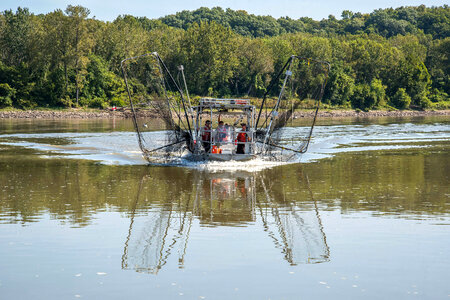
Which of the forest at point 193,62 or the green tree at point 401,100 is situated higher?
the forest at point 193,62

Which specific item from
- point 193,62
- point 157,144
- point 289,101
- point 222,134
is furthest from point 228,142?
point 193,62

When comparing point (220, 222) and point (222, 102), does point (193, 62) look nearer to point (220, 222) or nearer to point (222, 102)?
point (222, 102)

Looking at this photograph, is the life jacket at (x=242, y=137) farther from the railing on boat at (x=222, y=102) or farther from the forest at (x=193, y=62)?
the forest at (x=193, y=62)

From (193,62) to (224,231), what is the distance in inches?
3998

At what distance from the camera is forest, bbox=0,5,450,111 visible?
94062 millimetres

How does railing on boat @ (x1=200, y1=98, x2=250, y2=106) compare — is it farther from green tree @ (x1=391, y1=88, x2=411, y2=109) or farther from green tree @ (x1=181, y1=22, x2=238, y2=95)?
green tree @ (x1=391, y1=88, x2=411, y2=109)

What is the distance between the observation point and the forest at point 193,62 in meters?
94.1

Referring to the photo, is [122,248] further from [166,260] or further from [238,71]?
[238,71]

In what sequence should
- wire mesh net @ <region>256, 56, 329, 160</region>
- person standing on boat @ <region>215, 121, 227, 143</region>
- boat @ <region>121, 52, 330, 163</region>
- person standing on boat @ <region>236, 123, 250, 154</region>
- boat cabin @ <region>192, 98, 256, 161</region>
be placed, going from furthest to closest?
person standing on boat @ <region>215, 121, 227, 143</region> < wire mesh net @ <region>256, 56, 329, 160</region> < person standing on boat @ <region>236, 123, 250, 154</region> < boat @ <region>121, 52, 330, 163</region> < boat cabin @ <region>192, 98, 256, 161</region>

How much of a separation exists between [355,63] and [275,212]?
12361cm

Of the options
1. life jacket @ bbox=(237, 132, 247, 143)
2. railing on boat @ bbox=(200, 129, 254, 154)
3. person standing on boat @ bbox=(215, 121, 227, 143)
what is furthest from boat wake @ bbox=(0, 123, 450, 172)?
person standing on boat @ bbox=(215, 121, 227, 143)

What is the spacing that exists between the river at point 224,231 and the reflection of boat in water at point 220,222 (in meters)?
0.05

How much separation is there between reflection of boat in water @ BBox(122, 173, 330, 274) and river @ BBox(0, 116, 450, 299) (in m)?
0.05

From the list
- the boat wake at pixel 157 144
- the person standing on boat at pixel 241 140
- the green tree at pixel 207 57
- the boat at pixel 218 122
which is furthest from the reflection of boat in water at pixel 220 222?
the green tree at pixel 207 57
